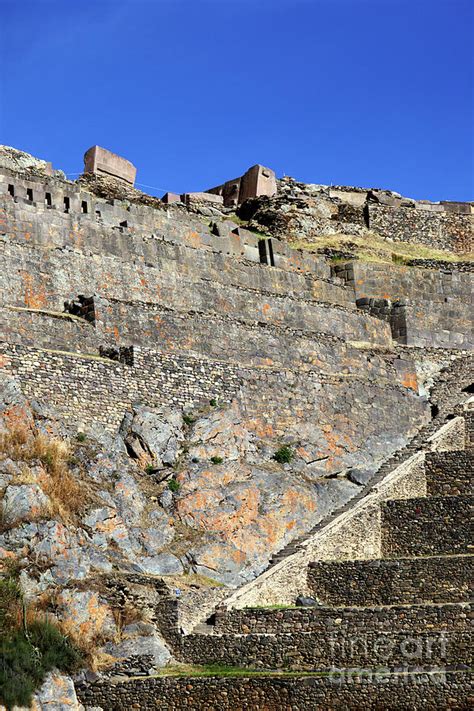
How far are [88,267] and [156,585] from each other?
40.1 feet

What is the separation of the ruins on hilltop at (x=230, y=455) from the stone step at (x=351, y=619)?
5 centimetres

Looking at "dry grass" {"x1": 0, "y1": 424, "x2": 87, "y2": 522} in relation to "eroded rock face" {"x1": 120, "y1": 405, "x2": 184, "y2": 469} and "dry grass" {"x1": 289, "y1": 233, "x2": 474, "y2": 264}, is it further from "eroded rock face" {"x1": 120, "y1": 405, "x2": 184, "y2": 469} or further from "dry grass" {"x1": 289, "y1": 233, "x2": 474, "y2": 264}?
"dry grass" {"x1": 289, "y1": 233, "x2": 474, "y2": 264}

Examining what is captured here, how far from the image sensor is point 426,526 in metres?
40.2

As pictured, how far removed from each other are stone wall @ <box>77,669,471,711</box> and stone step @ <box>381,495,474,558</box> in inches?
280

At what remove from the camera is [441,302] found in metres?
54.8

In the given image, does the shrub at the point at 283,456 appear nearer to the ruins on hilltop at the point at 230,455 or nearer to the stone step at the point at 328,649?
the ruins on hilltop at the point at 230,455

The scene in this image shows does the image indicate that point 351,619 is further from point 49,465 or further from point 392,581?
point 49,465

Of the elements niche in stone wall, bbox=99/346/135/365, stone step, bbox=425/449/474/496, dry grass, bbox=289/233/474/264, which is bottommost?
stone step, bbox=425/449/474/496

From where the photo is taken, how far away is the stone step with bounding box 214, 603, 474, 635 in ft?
113

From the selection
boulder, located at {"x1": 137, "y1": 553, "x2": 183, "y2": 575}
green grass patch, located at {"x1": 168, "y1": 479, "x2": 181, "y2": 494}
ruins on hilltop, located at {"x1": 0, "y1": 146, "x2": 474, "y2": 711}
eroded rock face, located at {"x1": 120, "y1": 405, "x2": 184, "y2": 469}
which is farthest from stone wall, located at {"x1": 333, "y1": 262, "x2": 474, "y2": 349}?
boulder, located at {"x1": 137, "y1": 553, "x2": 183, "y2": 575}

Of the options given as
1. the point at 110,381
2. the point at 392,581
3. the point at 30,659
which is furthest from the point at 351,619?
the point at 110,381

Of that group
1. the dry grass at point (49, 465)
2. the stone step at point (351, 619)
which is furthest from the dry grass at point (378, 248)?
the stone step at point (351, 619)

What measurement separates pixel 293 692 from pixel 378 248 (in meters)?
29.9

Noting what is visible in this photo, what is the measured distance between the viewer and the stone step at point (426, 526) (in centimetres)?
3962
